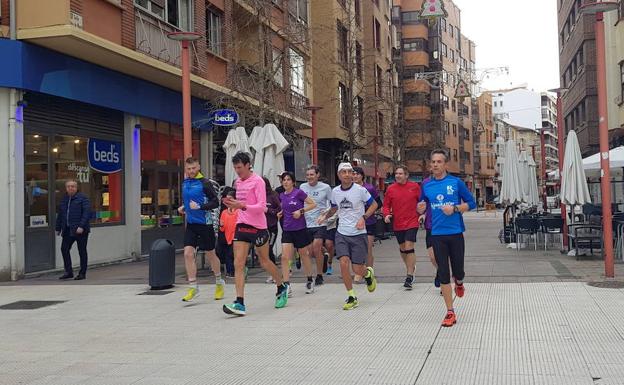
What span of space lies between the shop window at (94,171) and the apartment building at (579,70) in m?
20.6

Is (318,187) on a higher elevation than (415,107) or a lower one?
lower

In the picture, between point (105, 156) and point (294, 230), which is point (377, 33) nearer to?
point (105, 156)

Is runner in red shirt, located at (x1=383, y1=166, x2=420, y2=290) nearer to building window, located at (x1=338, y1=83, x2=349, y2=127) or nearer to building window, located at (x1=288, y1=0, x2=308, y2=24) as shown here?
building window, located at (x1=288, y1=0, x2=308, y2=24)

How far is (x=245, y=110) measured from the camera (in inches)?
679

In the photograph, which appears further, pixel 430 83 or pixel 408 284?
pixel 430 83

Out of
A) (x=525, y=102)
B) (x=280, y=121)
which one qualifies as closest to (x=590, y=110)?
(x=280, y=121)

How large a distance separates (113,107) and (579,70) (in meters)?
26.1

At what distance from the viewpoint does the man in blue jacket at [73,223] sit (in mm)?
11844

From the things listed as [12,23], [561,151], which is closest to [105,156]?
[12,23]

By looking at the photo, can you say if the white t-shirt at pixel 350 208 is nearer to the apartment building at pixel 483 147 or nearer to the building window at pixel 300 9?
the building window at pixel 300 9

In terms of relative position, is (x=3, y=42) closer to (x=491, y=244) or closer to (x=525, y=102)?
(x=491, y=244)

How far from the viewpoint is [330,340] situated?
623 centimetres

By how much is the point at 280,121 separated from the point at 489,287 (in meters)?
10.3

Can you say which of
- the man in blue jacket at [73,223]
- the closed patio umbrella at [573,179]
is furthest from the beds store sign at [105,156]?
the closed patio umbrella at [573,179]
